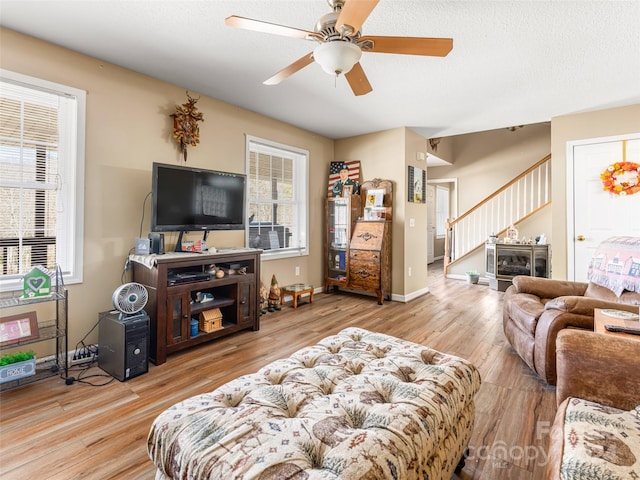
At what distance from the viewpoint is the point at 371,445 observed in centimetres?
96

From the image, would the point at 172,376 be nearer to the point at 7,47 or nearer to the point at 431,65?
the point at 7,47

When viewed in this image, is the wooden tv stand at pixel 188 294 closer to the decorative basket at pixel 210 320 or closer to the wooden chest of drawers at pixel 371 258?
the decorative basket at pixel 210 320

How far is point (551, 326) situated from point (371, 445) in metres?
1.84

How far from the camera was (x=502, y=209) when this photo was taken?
6.38 m

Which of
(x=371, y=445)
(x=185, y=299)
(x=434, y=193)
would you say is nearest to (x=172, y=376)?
(x=185, y=299)

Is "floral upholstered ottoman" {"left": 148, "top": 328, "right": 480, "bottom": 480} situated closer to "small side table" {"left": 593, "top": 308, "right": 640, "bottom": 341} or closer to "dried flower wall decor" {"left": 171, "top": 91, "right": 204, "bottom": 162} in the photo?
"small side table" {"left": 593, "top": 308, "right": 640, "bottom": 341}

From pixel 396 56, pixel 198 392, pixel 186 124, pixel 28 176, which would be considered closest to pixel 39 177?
pixel 28 176

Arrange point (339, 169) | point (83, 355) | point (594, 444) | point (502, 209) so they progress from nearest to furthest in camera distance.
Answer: point (594, 444), point (83, 355), point (339, 169), point (502, 209)

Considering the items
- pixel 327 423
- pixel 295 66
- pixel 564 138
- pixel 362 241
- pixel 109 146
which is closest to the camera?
pixel 327 423

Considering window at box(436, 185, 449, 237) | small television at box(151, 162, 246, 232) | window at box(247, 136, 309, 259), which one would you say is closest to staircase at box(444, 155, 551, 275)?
window at box(436, 185, 449, 237)

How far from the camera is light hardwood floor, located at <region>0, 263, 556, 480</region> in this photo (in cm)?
152

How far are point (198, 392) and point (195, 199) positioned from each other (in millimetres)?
1758

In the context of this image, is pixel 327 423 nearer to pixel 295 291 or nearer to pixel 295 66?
pixel 295 66

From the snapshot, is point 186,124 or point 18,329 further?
point 186,124
